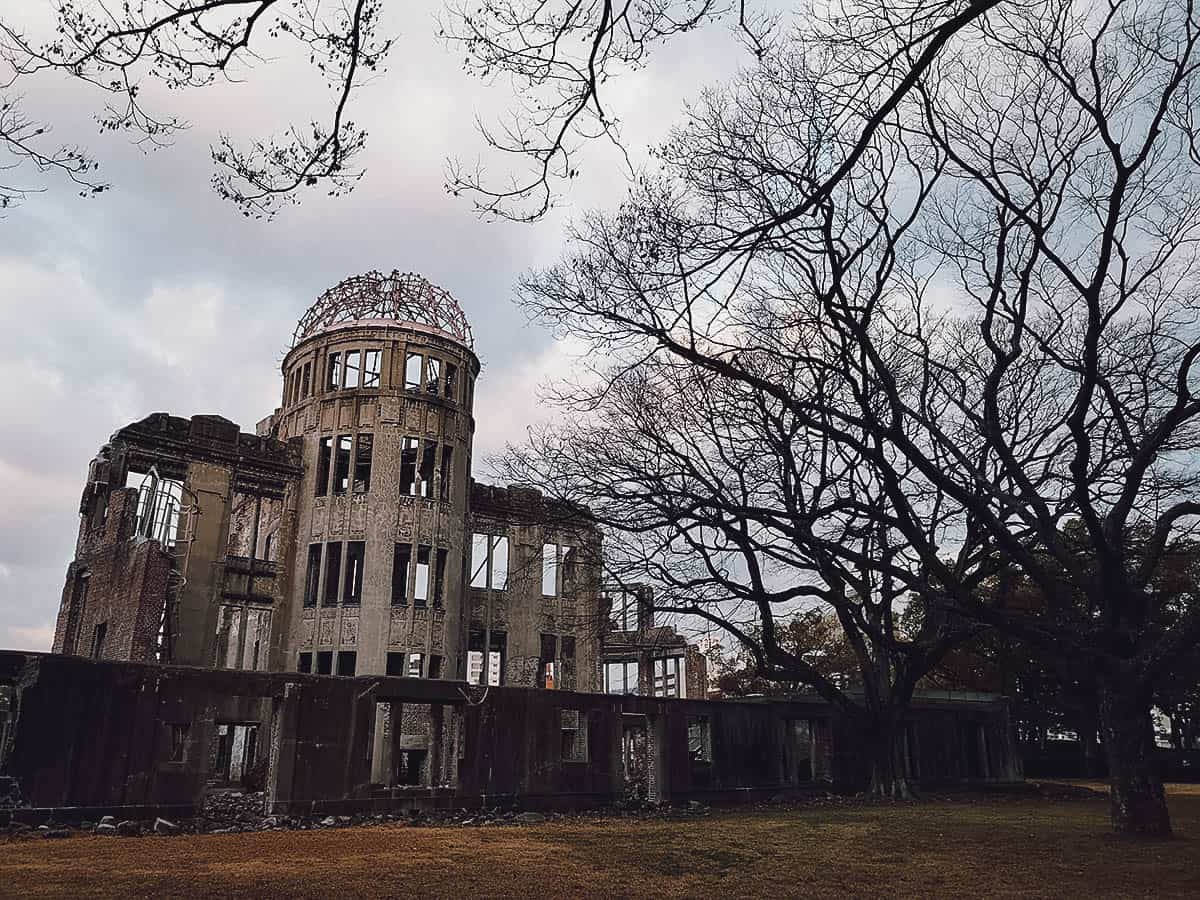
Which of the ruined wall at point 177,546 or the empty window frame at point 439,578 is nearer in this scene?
the ruined wall at point 177,546

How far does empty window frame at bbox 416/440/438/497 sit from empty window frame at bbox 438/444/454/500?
0.29 m

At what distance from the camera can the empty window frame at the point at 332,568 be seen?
91.2ft

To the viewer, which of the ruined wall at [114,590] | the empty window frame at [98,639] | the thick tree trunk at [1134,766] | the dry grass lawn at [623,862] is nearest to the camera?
the dry grass lawn at [623,862]

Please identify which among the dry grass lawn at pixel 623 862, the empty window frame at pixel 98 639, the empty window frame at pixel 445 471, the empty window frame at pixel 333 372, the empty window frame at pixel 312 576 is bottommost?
the dry grass lawn at pixel 623 862

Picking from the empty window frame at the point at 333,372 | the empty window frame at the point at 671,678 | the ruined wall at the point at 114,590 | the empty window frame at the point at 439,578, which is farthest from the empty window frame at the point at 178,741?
the empty window frame at the point at 671,678

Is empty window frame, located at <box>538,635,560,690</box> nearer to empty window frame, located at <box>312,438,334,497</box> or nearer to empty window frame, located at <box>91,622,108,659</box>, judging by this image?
empty window frame, located at <box>312,438,334,497</box>

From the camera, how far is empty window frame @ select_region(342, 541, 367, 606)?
27.6 meters

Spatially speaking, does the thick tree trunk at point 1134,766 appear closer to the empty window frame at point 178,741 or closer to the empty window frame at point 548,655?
the empty window frame at point 178,741

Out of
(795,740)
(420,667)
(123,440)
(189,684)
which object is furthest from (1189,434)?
(123,440)

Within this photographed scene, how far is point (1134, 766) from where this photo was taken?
12398 mm

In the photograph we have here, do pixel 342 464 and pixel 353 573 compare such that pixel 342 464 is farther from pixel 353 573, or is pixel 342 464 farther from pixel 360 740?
pixel 360 740

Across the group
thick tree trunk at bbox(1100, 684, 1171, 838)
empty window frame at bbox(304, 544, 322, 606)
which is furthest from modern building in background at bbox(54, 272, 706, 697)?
thick tree trunk at bbox(1100, 684, 1171, 838)

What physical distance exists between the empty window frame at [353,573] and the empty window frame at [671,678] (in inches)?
719

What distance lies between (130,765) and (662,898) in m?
10.3
